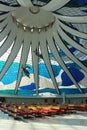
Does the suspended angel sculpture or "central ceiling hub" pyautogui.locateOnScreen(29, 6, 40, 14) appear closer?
"central ceiling hub" pyautogui.locateOnScreen(29, 6, 40, 14)

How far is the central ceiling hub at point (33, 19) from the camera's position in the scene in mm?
23328

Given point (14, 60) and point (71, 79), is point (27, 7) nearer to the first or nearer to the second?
point (14, 60)

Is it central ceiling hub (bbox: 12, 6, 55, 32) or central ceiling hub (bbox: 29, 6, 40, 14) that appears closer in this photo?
central ceiling hub (bbox: 29, 6, 40, 14)

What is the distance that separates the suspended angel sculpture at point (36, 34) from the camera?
922 inches

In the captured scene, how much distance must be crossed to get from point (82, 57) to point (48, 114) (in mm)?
7550

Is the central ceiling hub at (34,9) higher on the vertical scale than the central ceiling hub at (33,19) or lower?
higher

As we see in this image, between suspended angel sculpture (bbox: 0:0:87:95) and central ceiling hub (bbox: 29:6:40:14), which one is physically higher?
central ceiling hub (bbox: 29:6:40:14)

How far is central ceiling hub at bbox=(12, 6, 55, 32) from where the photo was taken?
2333cm

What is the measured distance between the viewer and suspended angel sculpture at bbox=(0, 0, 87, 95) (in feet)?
76.8

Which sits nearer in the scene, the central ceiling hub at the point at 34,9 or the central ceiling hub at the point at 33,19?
the central ceiling hub at the point at 34,9

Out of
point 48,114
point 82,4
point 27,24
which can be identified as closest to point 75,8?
point 82,4

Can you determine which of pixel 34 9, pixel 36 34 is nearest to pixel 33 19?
pixel 34 9

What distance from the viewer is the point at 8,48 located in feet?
86.1

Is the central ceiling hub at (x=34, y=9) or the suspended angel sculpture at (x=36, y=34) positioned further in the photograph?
the suspended angel sculpture at (x=36, y=34)
